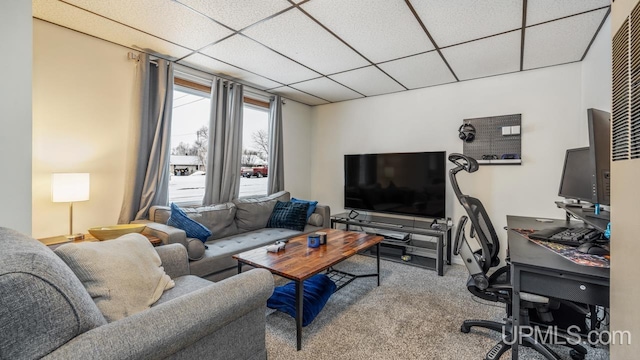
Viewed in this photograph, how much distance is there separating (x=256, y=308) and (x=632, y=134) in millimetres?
1744

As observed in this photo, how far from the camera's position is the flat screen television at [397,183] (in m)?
3.46

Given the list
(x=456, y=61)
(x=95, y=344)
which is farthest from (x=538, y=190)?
(x=95, y=344)

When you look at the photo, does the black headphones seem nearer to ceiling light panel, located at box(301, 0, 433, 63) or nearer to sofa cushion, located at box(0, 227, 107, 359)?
ceiling light panel, located at box(301, 0, 433, 63)

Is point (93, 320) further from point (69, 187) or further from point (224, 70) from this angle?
point (224, 70)

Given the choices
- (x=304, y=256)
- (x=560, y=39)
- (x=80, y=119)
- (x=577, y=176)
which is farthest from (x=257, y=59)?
(x=577, y=176)

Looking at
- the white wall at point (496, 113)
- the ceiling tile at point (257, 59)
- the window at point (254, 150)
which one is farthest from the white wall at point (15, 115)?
the white wall at point (496, 113)

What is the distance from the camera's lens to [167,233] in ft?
7.49

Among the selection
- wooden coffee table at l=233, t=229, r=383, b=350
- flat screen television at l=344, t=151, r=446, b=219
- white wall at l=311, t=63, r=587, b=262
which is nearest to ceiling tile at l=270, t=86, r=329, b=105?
white wall at l=311, t=63, r=587, b=262

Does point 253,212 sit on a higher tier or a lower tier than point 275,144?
lower

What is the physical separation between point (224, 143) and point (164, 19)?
1598 mm

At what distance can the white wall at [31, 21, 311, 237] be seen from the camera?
224 centimetres

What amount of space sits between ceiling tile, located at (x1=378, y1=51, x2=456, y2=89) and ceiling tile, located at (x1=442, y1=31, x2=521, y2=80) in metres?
0.11

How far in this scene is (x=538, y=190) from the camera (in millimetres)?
3029

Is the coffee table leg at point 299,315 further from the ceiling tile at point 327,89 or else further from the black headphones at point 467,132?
the black headphones at point 467,132
